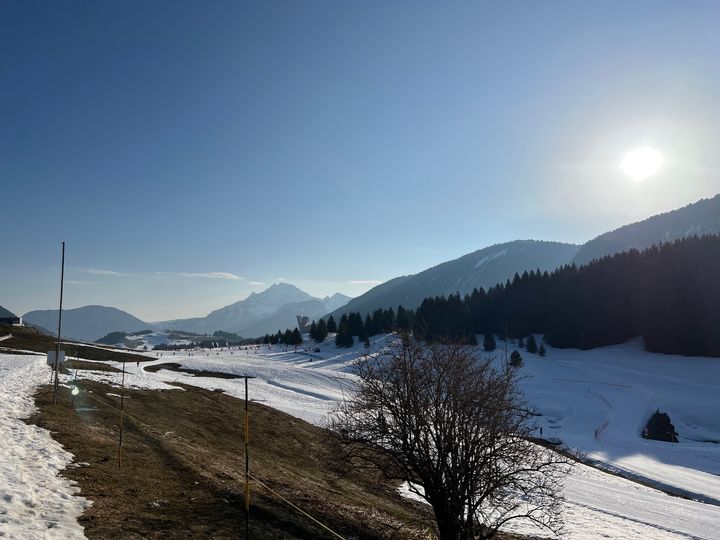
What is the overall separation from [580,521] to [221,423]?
20.3m

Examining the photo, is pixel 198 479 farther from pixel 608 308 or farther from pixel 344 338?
pixel 608 308

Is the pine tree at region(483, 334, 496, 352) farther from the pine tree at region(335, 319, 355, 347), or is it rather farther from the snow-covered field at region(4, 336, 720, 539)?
the pine tree at region(335, 319, 355, 347)

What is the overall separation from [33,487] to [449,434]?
34.4 feet

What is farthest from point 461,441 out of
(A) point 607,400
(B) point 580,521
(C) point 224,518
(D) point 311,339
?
(D) point 311,339

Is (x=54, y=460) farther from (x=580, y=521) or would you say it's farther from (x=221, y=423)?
(x=580, y=521)

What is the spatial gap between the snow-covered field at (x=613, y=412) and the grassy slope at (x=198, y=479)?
4409 millimetres

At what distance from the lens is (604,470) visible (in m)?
36.2

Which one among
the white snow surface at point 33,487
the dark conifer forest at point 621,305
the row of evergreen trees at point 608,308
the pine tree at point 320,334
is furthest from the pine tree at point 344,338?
Answer: the white snow surface at point 33,487

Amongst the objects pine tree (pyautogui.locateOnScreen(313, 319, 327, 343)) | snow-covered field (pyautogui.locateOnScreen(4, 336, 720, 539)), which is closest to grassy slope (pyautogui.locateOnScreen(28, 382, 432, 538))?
snow-covered field (pyautogui.locateOnScreen(4, 336, 720, 539))

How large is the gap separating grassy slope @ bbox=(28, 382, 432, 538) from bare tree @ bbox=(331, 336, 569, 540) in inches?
93.7

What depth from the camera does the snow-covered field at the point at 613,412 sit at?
23.7 meters

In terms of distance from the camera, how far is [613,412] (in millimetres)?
59625

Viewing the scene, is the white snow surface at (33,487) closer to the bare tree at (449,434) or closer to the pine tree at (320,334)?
the bare tree at (449,434)

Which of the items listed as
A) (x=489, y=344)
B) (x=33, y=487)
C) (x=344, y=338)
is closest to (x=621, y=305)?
(x=489, y=344)
